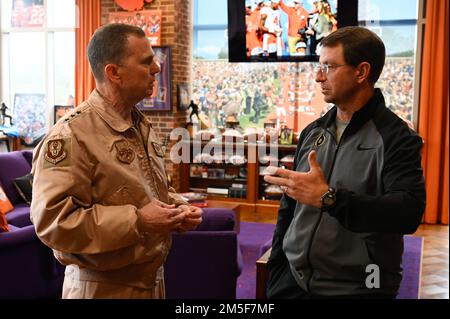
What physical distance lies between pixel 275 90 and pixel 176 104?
137cm

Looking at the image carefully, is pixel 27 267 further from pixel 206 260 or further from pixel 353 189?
pixel 353 189

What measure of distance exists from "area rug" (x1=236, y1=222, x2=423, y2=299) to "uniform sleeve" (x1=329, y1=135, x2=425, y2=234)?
95.2 inches

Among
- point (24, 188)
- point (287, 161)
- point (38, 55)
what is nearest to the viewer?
point (24, 188)

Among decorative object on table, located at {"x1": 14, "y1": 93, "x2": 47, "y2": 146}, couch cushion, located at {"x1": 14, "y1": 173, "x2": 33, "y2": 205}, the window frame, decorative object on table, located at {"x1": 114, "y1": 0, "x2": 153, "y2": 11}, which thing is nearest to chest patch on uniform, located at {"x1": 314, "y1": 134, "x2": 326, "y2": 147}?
couch cushion, located at {"x1": 14, "y1": 173, "x2": 33, "y2": 205}

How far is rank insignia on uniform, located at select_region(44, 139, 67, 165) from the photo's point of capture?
1479 mm

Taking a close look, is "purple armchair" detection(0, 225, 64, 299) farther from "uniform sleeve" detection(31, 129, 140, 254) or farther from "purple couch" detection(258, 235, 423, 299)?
"uniform sleeve" detection(31, 129, 140, 254)

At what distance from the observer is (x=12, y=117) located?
8180 mm

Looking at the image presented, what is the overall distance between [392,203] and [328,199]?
18 centimetres

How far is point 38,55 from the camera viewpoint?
815 cm

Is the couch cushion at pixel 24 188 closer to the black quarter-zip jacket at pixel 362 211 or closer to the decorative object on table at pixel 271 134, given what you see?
the decorative object on table at pixel 271 134

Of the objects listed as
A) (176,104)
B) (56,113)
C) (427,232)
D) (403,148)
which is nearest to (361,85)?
(403,148)

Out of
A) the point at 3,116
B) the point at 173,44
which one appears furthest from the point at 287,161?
the point at 3,116

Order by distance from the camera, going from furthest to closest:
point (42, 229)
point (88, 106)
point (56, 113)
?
point (56, 113)
point (88, 106)
point (42, 229)
